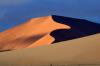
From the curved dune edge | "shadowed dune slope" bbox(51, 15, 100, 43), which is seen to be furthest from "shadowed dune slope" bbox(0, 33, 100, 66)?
the curved dune edge

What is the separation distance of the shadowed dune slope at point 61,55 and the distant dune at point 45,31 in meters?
18.8

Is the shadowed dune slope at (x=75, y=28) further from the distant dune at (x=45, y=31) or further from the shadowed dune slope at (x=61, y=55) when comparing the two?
the shadowed dune slope at (x=61, y=55)

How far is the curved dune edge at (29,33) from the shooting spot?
52.9 meters

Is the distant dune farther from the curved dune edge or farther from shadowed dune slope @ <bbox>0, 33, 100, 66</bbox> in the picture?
shadowed dune slope @ <bbox>0, 33, 100, 66</bbox>

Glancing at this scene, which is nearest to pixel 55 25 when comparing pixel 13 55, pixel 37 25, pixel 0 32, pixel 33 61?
pixel 37 25

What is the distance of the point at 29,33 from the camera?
59.7 metres

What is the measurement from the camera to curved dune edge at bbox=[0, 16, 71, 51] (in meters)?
52.9

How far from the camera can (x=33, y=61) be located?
2492cm

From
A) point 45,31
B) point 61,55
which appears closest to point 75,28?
point 45,31

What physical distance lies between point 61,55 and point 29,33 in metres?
34.8

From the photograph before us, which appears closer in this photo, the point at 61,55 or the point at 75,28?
the point at 61,55

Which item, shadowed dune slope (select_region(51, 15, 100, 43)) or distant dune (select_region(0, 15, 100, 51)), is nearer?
shadowed dune slope (select_region(51, 15, 100, 43))

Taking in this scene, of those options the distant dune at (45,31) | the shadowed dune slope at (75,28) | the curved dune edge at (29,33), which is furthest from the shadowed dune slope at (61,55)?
the curved dune edge at (29,33)

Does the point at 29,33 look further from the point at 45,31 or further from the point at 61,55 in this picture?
the point at 61,55
